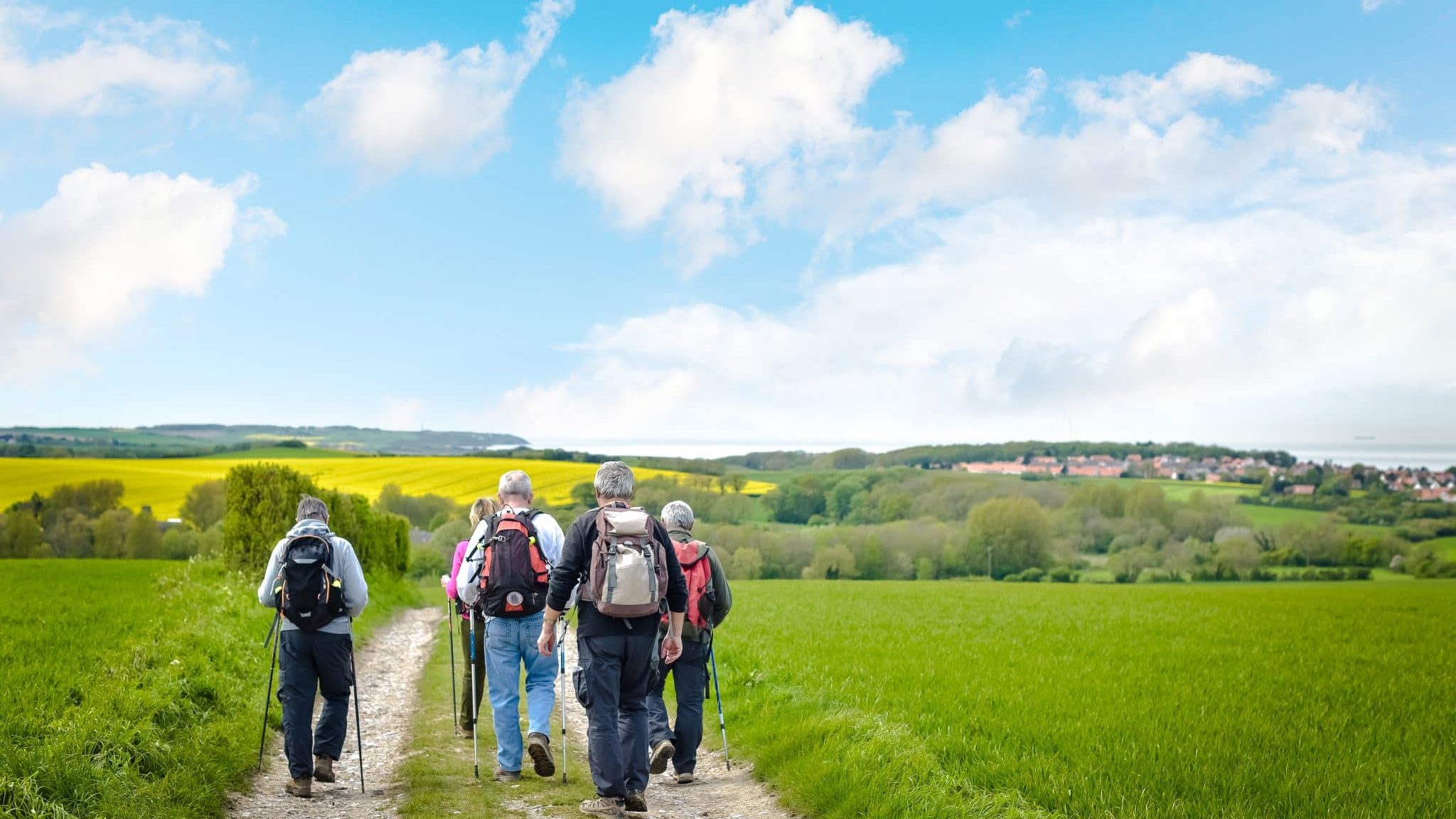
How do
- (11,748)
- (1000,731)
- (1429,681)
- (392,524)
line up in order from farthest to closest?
(392,524) < (1429,681) < (1000,731) < (11,748)

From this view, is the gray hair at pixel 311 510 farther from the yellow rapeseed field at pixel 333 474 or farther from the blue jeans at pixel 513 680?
the yellow rapeseed field at pixel 333 474

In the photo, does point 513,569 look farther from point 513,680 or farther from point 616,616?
point 616,616

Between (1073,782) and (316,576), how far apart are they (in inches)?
250

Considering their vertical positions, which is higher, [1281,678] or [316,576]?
[316,576]

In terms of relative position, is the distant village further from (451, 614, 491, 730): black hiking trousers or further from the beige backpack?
the beige backpack

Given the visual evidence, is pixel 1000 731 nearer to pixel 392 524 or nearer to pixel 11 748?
pixel 11 748

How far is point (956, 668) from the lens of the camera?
14078 millimetres

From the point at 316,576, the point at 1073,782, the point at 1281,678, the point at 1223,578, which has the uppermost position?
the point at 316,576

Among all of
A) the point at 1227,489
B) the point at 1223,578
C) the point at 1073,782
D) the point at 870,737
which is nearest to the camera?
the point at 1073,782

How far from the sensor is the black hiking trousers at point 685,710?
859 centimetres

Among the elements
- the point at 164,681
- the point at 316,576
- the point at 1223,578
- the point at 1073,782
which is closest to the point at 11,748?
the point at 316,576

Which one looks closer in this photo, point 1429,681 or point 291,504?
point 1429,681

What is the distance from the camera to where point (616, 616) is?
709cm

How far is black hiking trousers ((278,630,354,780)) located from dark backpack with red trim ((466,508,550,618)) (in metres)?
1.35
